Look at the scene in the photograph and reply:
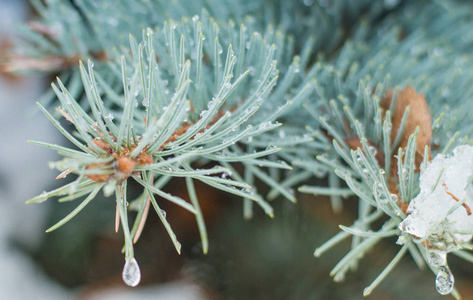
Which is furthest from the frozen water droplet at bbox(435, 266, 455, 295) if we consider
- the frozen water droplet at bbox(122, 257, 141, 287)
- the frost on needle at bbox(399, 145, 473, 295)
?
the frozen water droplet at bbox(122, 257, 141, 287)

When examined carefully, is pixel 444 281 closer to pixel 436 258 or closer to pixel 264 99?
pixel 436 258

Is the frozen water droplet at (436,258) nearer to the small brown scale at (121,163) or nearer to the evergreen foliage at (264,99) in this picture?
the evergreen foliage at (264,99)

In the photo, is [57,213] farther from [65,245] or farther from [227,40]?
[227,40]

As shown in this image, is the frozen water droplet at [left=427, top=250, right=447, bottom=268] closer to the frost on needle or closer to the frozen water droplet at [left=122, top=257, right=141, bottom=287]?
the frost on needle

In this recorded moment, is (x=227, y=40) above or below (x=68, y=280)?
above

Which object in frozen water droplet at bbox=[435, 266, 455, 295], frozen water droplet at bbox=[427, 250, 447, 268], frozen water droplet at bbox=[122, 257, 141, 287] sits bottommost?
frozen water droplet at bbox=[122, 257, 141, 287]

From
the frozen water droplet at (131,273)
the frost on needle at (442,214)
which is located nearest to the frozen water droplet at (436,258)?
the frost on needle at (442,214)

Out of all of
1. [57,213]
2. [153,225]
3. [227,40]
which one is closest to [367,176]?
[227,40]

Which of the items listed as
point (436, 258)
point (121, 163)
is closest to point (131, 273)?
point (121, 163)
